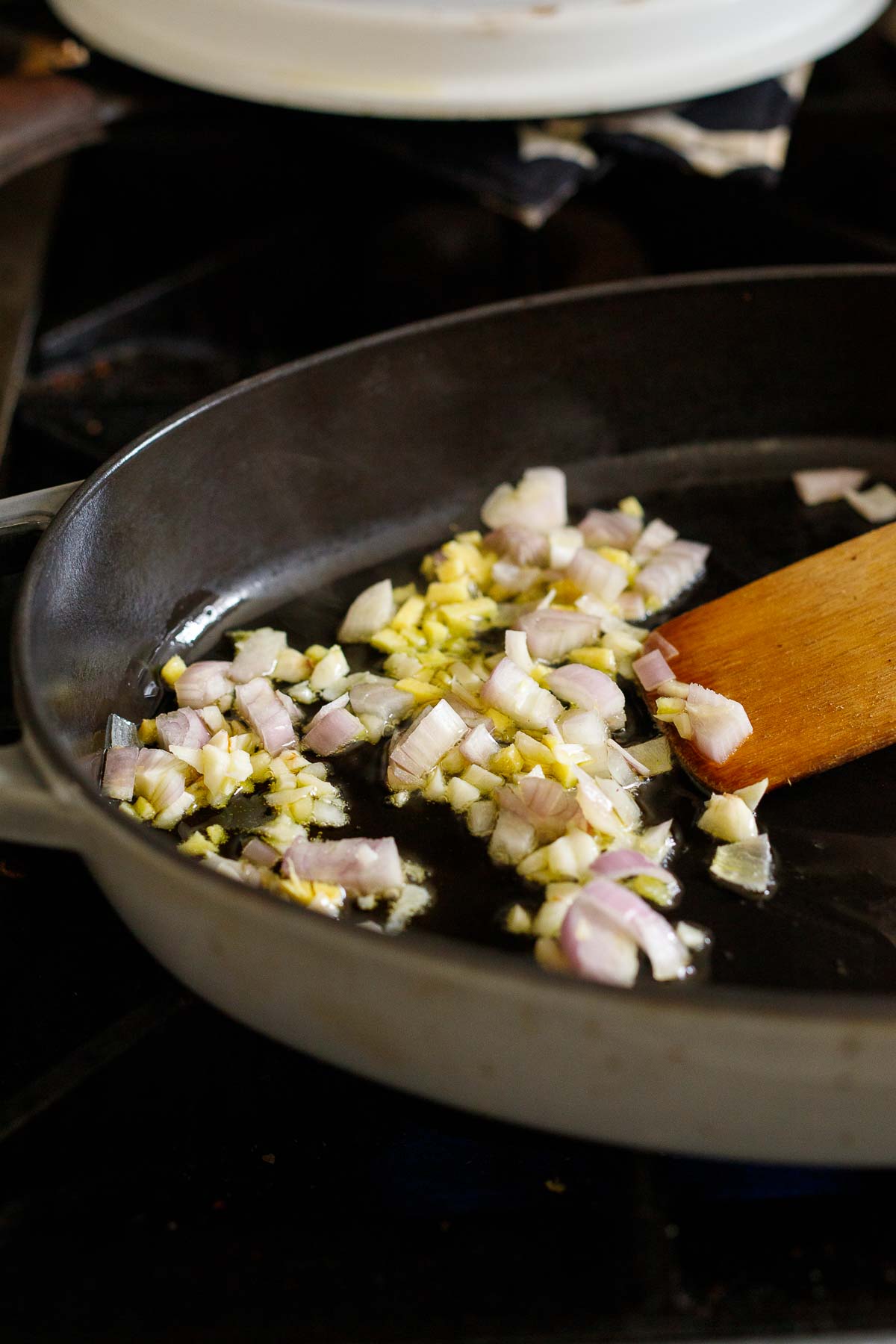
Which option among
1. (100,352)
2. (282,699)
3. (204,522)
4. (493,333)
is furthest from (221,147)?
(282,699)

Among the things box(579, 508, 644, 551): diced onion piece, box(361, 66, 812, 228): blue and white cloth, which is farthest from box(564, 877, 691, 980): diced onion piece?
box(361, 66, 812, 228): blue and white cloth

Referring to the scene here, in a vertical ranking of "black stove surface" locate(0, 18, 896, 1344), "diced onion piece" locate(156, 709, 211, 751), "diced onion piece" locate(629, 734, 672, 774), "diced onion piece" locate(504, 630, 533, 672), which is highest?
"diced onion piece" locate(504, 630, 533, 672)

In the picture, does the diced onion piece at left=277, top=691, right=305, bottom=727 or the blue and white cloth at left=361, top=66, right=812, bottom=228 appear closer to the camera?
the diced onion piece at left=277, top=691, right=305, bottom=727

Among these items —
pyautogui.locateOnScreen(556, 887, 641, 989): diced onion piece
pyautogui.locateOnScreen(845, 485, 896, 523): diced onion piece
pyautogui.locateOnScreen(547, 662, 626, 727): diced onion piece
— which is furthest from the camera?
pyautogui.locateOnScreen(845, 485, 896, 523): diced onion piece

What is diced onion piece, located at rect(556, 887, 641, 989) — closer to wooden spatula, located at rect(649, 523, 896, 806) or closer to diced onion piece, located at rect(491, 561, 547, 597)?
wooden spatula, located at rect(649, 523, 896, 806)

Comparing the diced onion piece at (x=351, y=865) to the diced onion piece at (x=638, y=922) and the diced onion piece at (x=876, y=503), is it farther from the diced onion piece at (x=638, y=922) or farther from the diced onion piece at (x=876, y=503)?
the diced onion piece at (x=876, y=503)

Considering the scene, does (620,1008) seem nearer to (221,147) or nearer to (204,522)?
(204,522)

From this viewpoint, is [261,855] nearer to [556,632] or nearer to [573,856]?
[573,856]
